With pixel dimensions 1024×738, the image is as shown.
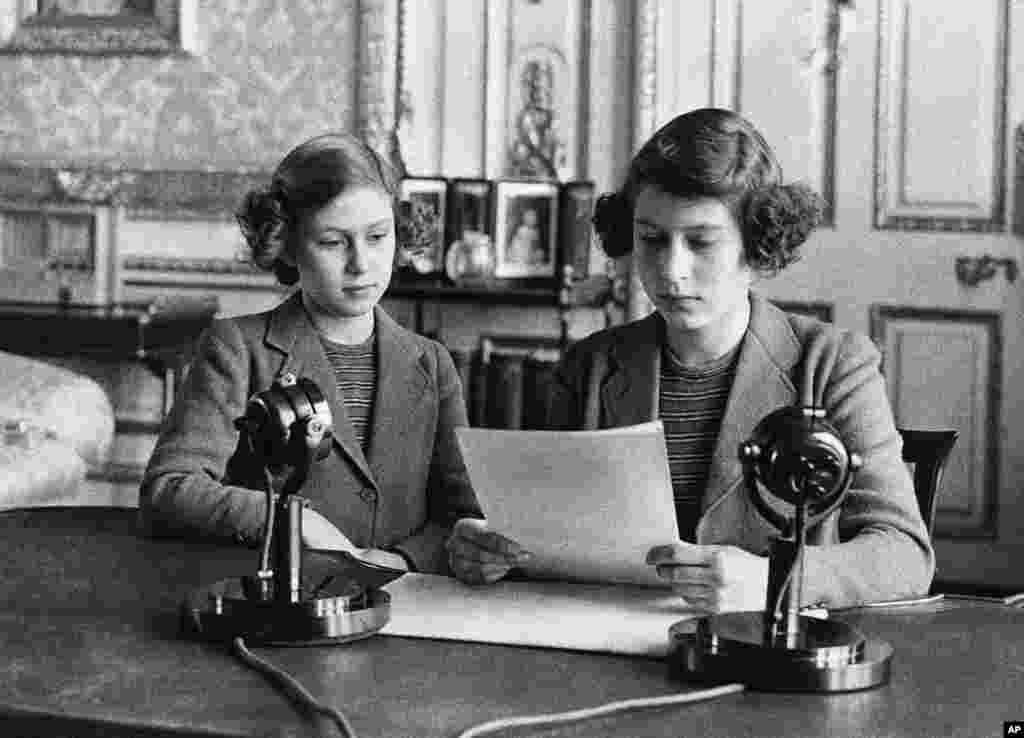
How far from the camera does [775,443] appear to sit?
1634 mm

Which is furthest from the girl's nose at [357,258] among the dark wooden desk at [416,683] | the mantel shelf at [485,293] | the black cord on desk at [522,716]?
the mantel shelf at [485,293]

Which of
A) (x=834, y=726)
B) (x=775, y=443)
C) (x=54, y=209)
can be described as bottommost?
(x=834, y=726)

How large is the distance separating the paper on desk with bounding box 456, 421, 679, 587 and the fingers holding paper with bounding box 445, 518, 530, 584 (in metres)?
0.01

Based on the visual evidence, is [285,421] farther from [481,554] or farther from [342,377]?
[342,377]

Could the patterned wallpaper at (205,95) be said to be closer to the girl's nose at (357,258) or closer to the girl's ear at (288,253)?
the girl's ear at (288,253)

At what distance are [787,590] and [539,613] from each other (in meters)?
0.34

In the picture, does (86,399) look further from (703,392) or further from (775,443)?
(775,443)

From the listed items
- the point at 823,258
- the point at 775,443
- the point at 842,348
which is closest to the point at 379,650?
the point at 775,443

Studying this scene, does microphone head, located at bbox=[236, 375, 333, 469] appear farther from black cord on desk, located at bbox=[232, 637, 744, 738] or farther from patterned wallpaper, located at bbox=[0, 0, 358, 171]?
patterned wallpaper, located at bbox=[0, 0, 358, 171]

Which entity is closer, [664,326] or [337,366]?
[664,326]

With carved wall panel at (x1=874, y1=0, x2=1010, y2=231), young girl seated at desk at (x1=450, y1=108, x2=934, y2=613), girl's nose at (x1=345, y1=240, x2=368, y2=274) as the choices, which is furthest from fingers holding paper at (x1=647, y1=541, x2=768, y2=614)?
carved wall panel at (x1=874, y1=0, x2=1010, y2=231)

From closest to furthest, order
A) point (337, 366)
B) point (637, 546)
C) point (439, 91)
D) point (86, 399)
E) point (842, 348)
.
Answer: point (637, 546) < point (842, 348) < point (337, 366) < point (86, 399) < point (439, 91)

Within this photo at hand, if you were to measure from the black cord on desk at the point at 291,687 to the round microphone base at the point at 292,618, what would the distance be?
0.02 meters

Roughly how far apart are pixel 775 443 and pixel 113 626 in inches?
29.2
